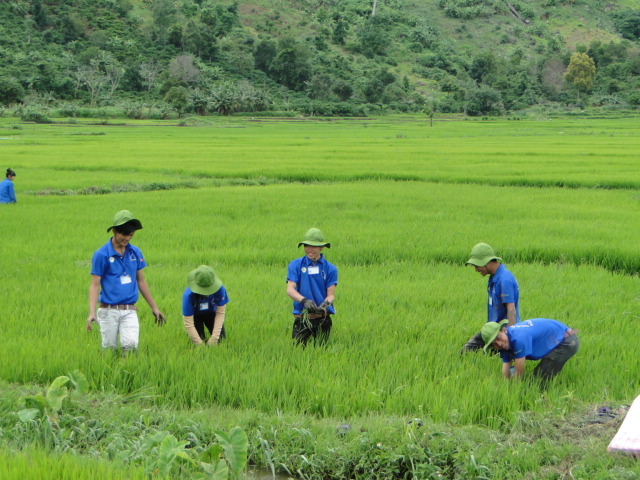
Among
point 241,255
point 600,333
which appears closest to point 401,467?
point 600,333

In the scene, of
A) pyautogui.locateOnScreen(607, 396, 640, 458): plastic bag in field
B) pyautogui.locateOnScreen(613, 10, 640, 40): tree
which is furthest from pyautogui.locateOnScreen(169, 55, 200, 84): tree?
pyautogui.locateOnScreen(613, 10, 640, 40): tree

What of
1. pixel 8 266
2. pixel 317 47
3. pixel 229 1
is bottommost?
pixel 8 266

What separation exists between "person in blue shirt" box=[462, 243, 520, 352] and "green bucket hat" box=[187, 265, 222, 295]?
1.96 metres

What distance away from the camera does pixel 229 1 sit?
10688cm

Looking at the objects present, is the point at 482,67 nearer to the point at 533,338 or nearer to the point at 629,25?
the point at 629,25

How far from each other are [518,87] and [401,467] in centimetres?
7790

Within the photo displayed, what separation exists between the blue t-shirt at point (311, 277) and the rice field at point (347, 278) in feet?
1.35

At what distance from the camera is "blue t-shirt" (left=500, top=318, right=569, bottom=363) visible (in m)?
4.23

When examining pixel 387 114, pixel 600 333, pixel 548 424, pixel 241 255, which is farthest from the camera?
pixel 387 114

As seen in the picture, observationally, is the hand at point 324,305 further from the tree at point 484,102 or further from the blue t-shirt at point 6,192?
the tree at point 484,102

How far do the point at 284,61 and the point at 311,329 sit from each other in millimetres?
72929

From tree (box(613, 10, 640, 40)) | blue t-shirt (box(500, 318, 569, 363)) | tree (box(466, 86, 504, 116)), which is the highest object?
tree (box(613, 10, 640, 40))

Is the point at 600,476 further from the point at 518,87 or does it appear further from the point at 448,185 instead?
the point at 518,87

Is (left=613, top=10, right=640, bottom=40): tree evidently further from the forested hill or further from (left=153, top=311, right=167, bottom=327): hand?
(left=153, top=311, right=167, bottom=327): hand
